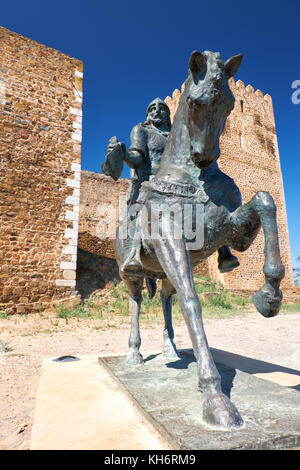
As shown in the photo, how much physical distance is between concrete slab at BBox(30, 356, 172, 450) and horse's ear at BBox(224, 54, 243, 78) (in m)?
2.32

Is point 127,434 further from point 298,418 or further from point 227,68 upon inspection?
point 227,68

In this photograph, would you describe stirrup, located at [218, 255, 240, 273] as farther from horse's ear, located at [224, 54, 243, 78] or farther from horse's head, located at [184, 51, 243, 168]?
horse's ear, located at [224, 54, 243, 78]

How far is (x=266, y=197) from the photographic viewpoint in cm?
217

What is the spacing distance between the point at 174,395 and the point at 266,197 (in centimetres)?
148

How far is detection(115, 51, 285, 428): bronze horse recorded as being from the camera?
6.72 feet

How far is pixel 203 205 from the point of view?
2.37 m

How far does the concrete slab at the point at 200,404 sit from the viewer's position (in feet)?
4.93

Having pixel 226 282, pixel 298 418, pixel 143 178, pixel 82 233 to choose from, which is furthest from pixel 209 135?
pixel 226 282

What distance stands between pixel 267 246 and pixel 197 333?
2.41 feet

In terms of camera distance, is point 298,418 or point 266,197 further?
point 266,197

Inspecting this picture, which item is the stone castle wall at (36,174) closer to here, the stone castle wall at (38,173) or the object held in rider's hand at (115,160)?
the stone castle wall at (38,173)

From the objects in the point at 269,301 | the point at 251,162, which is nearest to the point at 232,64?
the point at 269,301

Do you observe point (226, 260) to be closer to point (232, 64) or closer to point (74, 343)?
point (232, 64)

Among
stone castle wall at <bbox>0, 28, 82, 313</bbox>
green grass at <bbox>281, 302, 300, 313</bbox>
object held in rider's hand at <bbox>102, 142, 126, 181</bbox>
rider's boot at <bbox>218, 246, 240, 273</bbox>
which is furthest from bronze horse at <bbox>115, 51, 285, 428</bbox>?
green grass at <bbox>281, 302, 300, 313</bbox>
